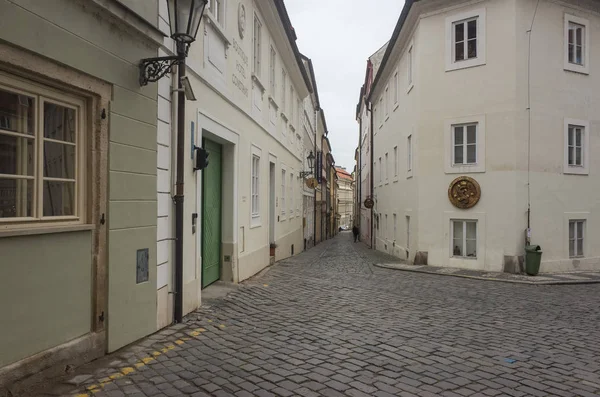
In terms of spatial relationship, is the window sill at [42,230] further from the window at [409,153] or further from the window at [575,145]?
the window at [575,145]

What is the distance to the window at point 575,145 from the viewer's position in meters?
14.3

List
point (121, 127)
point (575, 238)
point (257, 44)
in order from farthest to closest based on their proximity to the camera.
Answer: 1. point (575, 238)
2. point (257, 44)
3. point (121, 127)

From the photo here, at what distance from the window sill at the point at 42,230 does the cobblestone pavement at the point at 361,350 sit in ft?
4.27

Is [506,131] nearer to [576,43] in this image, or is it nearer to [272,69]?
[576,43]

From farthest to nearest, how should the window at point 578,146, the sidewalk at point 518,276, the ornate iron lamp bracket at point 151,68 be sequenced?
the window at point 578,146
the sidewalk at point 518,276
the ornate iron lamp bracket at point 151,68

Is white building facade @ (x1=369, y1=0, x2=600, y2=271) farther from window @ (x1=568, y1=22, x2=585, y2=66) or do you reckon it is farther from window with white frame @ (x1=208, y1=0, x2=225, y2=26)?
window with white frame @ (x1=208, y1=0, x2=225, y2=26)

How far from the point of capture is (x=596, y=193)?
14.5 meters

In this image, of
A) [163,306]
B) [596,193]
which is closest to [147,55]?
[163,306]

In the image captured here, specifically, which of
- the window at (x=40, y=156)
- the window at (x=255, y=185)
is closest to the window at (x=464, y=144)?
the window at (x=255, y=185)

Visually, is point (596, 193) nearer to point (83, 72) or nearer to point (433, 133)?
point (433, 133)

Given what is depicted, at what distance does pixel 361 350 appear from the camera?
17.6 ft

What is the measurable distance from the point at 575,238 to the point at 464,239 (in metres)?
3.31

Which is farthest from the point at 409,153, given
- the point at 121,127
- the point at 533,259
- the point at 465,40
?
the point at 121,127

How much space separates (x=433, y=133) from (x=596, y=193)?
5.23 m
